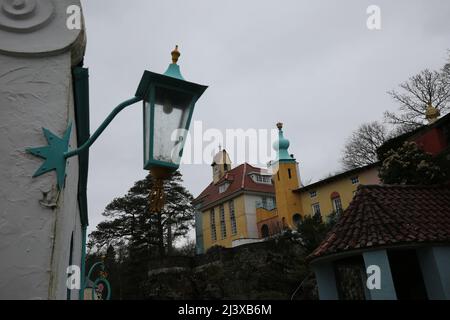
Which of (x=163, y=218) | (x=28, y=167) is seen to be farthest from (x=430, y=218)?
(x=163, y=218)

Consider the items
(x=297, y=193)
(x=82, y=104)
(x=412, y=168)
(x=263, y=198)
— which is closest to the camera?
(x=82, y=104)

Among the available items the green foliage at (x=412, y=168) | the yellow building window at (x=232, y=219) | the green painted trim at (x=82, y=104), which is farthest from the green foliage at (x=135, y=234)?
the green painted trim at (x=82, y=104)

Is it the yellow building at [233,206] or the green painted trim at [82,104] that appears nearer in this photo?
the green painted trim at [82,104]

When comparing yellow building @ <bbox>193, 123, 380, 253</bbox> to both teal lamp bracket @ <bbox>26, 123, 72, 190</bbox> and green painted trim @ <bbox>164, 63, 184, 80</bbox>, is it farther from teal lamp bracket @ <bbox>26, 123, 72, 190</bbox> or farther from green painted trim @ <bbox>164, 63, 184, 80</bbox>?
teal lamp bracket @ <bbox>26, 123, 72, 190</bbox>

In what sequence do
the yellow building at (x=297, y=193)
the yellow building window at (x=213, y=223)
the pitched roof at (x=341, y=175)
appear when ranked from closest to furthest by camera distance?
the pitched roof at (x=341, y=175) → the yellow building at (x=297, y=193) → the yellow building window at (x=213, y=223)

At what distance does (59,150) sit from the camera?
3010mm

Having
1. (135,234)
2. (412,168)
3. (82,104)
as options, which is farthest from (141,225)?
(82,104)

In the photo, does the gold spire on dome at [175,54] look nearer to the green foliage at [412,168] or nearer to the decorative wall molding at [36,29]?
the decorative wall molding at [36,29]

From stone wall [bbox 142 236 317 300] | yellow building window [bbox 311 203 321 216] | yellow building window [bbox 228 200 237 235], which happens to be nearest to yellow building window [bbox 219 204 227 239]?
yellow building window [bbox 228 200 237 235]

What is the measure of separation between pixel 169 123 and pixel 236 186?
35.4 meters

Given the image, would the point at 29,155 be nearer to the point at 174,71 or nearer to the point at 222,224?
the point at 174,71

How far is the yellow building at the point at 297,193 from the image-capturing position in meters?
28.3

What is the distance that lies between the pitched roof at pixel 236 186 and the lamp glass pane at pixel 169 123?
33.8 m
